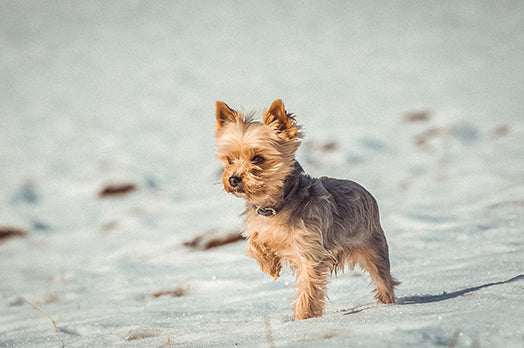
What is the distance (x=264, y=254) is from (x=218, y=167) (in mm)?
12972

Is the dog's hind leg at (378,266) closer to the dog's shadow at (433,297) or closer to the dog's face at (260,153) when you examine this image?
the dog's shadow at (433,297)

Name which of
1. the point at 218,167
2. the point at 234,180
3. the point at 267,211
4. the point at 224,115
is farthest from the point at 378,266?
the point at 218,167

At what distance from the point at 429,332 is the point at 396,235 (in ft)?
18.8

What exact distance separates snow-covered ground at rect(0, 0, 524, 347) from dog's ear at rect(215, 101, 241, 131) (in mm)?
937

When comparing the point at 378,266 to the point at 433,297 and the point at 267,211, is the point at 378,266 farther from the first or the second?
the point at 267,211

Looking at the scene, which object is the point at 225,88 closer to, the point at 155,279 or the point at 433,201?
the point at 433,201

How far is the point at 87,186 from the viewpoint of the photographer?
16.6 m

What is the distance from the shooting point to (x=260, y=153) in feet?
13.3

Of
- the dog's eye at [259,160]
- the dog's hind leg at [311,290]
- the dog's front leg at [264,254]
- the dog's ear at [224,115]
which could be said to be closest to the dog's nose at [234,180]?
the dog's eye at [259,160]

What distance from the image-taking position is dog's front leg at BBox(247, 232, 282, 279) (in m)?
4.24

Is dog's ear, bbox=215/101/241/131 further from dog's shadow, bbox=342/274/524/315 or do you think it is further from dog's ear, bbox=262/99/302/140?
dog's shadow, bbox=342/274/524/315

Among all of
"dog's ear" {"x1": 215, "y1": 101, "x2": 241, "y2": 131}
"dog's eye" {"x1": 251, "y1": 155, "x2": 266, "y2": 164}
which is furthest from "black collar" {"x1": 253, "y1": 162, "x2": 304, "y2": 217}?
"dog's ear" {"x1": 215, "y1": 101, "x2": 241, "y2": 131}

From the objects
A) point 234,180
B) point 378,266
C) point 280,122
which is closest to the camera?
point 234,180

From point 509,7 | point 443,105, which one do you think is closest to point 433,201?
point 443,105
